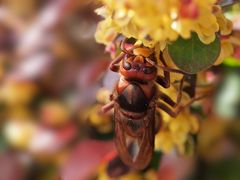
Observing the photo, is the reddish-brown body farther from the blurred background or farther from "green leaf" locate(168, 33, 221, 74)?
the blurred background

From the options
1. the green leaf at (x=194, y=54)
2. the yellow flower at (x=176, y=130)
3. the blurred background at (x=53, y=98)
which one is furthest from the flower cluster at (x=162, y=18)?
the blurred background at (x=53, y=98)

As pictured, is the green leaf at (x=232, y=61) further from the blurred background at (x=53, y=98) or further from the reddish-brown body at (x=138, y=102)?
the blurred background at (x=53, y=98)

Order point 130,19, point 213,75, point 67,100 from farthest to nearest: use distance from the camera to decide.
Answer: point 67,100 → point 213,75 → point 130,19

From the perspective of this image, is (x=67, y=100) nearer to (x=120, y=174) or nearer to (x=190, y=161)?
(x=190, y=161)

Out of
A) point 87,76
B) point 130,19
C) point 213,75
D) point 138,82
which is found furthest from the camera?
point 87,76

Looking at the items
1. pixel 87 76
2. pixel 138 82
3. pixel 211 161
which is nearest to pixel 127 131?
pixel 138 82

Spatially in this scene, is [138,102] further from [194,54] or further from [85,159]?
[85,159]
